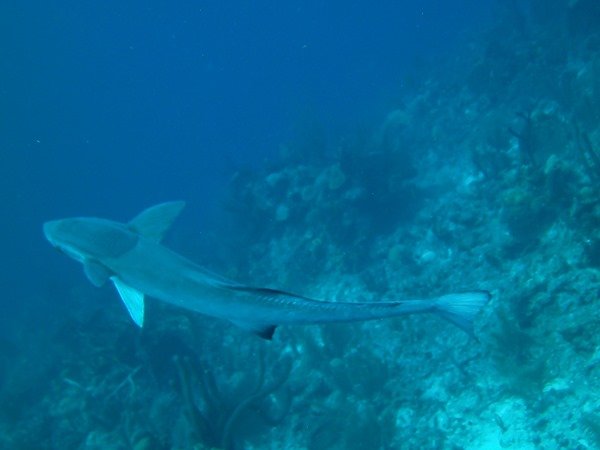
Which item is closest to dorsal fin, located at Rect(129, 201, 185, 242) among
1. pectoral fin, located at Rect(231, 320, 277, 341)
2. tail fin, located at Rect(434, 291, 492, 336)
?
pectoral fin, located at Rect(231, 320, 277, 341)

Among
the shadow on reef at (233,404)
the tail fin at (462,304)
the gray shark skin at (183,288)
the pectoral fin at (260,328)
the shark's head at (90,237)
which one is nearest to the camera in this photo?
the gray shark skin at (183,288)

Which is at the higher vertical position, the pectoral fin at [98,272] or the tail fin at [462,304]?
the tail fin at [462,304]

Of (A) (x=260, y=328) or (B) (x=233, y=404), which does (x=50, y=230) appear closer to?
(A) (x=260, y=328)

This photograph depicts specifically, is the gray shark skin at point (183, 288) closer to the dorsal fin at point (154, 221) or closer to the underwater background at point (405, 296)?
the dorsal fin at point (154, 221)

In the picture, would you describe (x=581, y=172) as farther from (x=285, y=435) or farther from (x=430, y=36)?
(x=430, y=36)

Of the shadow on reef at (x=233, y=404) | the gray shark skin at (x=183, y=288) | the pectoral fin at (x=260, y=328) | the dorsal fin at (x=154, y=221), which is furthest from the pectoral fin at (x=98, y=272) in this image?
the shadow on reef at (x=233, y=404)

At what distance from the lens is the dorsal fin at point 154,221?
3.89 m

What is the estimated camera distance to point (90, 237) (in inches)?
144

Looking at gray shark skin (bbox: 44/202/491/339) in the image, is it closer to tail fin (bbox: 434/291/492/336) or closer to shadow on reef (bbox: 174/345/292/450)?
tail fin (bbox: 434/291/492/336)

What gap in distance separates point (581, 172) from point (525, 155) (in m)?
2.48

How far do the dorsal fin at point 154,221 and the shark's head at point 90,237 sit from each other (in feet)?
0.38

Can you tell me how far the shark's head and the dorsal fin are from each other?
0.12m

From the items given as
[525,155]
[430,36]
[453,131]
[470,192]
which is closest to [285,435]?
[470,192]

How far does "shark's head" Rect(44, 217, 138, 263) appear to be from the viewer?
3.53 metres
